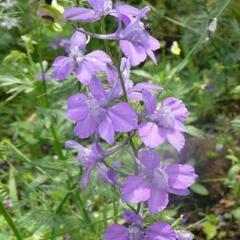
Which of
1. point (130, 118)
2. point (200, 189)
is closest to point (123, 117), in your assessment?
point (130, 118)

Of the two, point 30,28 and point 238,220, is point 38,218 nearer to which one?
point 238,220

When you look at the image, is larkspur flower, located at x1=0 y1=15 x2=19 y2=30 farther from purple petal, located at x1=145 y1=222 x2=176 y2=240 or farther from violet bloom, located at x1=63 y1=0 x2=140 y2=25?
purple petal, located at x1=145 y1=222 x2=176 y2=240

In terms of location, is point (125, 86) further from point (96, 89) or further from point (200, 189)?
point (200, 189)

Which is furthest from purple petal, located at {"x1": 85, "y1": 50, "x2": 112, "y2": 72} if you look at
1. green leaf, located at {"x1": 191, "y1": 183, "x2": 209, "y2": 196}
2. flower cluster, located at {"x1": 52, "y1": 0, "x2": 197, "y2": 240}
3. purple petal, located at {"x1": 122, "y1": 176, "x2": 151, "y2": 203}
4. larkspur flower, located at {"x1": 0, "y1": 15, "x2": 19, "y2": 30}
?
green leaf, located at {"x1": 191, "y1": 183, "x2": 209, "y2": 196}

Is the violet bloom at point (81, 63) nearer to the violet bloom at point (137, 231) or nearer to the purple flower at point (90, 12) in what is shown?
the purple flower at point (90, 12)

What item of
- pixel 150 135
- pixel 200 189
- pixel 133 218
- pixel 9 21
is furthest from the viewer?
pixel 200 189

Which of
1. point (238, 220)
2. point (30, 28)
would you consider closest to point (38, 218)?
point (238, 220)
